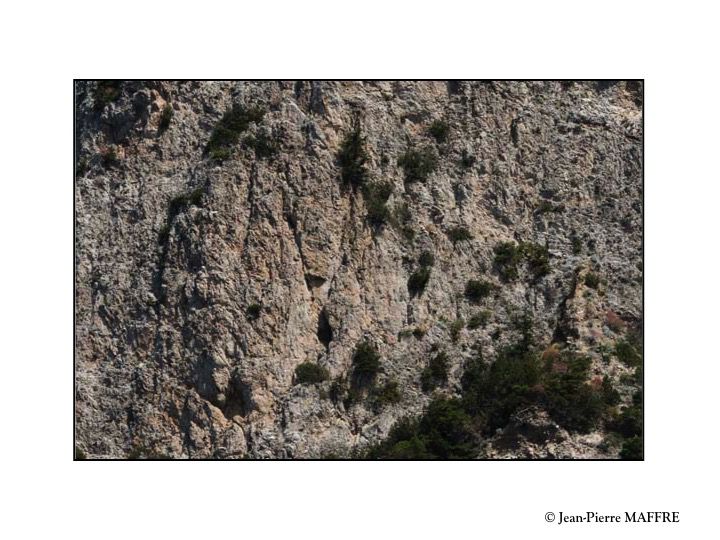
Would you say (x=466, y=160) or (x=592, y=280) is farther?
(x=466, y=160)

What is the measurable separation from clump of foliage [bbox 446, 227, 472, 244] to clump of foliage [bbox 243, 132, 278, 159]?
7029 mm

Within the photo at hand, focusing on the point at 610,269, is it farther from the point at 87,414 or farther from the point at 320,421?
the point at 87,414

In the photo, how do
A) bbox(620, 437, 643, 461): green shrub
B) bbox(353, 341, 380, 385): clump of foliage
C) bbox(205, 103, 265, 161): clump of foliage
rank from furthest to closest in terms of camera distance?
bbox(205, 103, 265, 161): clump of foliage < bbox(353, 341, 380, 385): clump of foliage < bbox(620, 437, 643, 461): green shrub

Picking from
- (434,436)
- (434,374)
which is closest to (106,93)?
(434,374)

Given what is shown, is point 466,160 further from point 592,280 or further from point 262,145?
point 262,145

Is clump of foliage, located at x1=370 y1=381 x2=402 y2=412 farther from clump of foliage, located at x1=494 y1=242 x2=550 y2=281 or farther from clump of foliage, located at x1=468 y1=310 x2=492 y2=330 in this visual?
clump of foliage, located at x1=494 y1=242 x2=550 y2=281

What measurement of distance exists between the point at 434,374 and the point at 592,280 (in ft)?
22.2

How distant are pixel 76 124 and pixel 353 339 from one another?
13.8 metres

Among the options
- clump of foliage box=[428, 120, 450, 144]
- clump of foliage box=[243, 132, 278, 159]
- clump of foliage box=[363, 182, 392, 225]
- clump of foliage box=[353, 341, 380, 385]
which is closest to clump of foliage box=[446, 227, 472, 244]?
clump of foliage box=[363, 182, 392, 225]

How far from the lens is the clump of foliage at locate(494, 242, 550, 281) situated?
41.6 m

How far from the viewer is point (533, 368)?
128ft

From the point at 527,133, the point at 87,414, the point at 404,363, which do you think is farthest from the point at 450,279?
the point at 87,414

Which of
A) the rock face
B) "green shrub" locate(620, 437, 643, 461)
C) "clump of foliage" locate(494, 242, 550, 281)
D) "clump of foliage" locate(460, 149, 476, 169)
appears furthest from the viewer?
"clump of foliage" locate(460, 149, 476, 169)

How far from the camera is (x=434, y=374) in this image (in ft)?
129
